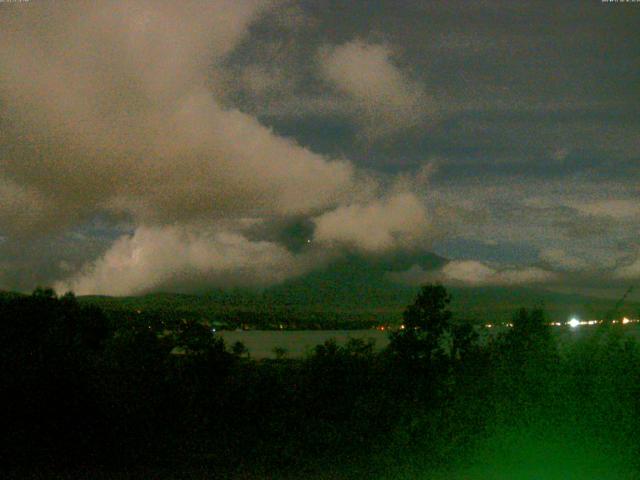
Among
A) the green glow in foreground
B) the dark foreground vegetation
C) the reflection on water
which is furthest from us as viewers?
the reflection on water

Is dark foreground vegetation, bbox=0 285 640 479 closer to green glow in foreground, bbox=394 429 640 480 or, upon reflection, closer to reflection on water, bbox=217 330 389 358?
green glow in foreground, bbox=394 429 640 480

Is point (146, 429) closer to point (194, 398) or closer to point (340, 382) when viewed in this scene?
point (194, 398)

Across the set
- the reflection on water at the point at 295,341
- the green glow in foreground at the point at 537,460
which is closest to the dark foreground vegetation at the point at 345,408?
the green glow in foreground at the point at 537,460

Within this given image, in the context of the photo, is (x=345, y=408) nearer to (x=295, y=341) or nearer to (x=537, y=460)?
(x=537, y=460)

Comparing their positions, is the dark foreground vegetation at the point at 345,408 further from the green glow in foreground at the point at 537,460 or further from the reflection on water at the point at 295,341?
the reflection on water at the point at 295,341

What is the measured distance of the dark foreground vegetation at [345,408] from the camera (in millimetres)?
9742

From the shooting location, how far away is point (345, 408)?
13039mm

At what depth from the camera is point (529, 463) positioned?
9.59 metres

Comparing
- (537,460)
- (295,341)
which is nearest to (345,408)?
(537,460)

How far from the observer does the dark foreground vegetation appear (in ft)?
32.0

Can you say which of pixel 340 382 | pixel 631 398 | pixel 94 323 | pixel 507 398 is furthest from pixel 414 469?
pixel 94 323

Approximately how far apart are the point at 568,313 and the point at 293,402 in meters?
6.93

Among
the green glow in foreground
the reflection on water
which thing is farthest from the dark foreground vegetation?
the reflection on water

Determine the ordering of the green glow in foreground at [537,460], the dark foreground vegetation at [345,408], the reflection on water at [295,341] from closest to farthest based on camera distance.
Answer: the green glow in foreground at [537,460], the dark foreground vegetation at [345,408], the reflection on water at [295,341]
